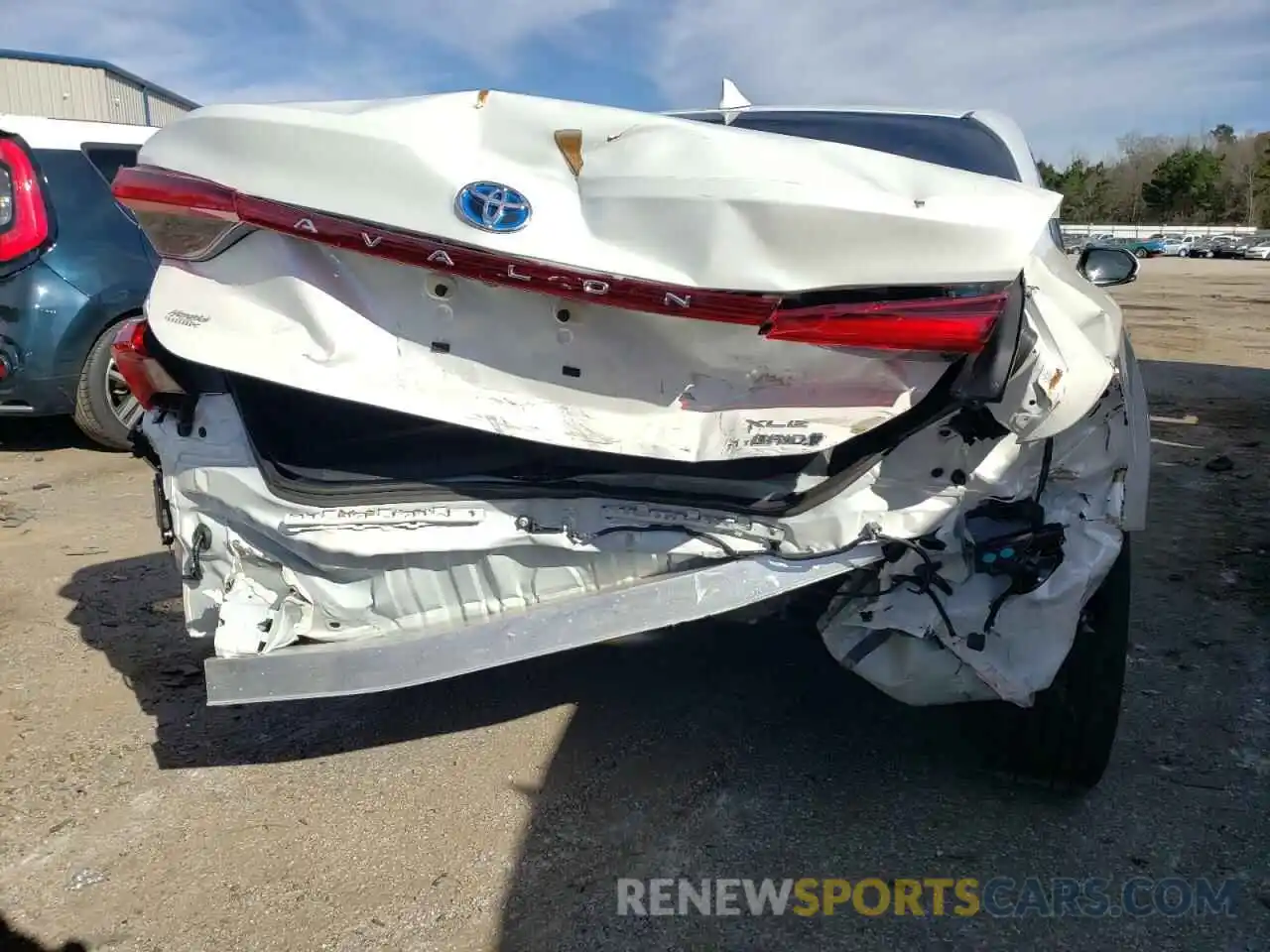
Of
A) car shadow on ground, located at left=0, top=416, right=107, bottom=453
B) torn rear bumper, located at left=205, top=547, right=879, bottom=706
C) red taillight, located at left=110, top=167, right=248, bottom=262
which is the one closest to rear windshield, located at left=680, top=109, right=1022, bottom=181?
torn rear bumper, located at left=205, top=547, right=879, bottom=706

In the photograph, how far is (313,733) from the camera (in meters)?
2.96

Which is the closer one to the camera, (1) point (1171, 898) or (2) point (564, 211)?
(2) point (564, 211)

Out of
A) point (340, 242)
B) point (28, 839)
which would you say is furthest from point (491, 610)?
point (28, 839)

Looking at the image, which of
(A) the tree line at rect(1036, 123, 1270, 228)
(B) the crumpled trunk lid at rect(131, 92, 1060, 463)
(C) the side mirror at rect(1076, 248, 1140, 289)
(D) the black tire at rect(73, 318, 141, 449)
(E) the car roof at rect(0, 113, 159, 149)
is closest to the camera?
(B) the crumpled trunk lid at rect(131, 92, 1060, 463)

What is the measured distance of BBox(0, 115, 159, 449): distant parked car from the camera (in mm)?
5520

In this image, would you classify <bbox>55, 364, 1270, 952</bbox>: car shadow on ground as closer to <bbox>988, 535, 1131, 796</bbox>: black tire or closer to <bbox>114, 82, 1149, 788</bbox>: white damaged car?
<bbox>988, 535, 1131, 796</bbox>: black tire

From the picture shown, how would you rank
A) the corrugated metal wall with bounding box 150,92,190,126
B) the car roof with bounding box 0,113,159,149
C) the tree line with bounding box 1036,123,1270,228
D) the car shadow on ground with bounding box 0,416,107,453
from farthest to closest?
the tree line with bounding box 1036,123,1270,228, the corrugated metal wall with bounding box 150,92,190,126, the car shadow on ground with bounding box 0,416,107,453, the car roof with bounding box 0,113,159,149

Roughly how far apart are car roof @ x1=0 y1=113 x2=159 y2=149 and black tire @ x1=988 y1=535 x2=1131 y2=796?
17.0 ft

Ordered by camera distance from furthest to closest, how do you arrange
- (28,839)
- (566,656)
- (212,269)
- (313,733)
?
1. (566,656)
2. (313,733)
3. (28,839)
4. (212,269)

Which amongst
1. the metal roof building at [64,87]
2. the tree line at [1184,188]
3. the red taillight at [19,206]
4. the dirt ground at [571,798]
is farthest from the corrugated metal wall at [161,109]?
the tree line at [1184,188]

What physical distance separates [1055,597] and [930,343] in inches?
26.0

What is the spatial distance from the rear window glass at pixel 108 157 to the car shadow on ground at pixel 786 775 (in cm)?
324

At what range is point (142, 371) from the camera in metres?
2.27

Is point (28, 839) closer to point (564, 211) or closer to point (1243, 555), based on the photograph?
point (564, 211)
